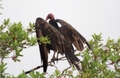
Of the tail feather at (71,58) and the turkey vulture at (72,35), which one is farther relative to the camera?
the turkey vulture at (72,35)

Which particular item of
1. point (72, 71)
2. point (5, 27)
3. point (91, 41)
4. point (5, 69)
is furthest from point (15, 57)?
point (91, 41)

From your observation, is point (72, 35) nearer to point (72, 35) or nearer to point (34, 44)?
point (72, 35)

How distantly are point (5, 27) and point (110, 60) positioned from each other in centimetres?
140

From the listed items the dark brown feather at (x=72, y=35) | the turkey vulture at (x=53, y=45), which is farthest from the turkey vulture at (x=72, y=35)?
the turkey vulture at (x=53, y=45)

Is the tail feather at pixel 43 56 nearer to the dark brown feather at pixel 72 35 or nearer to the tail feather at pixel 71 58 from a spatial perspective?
the tail feather at pixel 71 58

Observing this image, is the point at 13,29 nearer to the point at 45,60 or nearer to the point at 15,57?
the point at 15,57

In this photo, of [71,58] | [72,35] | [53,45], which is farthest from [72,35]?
[71,58]

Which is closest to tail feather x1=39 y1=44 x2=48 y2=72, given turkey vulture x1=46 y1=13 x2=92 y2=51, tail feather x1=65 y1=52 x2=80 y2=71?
tail feather x1=65 y1=52 x2=80 y2=71

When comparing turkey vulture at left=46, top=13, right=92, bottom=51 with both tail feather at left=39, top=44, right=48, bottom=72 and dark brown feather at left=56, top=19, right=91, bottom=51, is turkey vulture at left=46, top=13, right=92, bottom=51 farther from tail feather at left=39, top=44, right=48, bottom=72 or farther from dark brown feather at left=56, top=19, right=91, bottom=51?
tail feather at left=39, top=44, right=48, bottom=72

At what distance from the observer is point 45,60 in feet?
14.6

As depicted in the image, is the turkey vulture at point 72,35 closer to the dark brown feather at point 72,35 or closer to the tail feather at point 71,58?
the dark brown feather at point 72,35

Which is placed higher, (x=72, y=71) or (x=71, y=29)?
(x=71, y=29)

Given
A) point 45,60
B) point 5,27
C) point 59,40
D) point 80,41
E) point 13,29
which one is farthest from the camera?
point 80,41

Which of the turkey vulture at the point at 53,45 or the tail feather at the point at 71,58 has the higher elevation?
the turkey vulture at the point at 53,45
